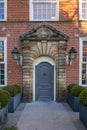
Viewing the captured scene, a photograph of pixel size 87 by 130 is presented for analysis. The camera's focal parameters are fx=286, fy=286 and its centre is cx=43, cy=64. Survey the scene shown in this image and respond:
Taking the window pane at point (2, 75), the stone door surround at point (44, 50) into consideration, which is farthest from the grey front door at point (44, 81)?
the window pane at point (2, 75)

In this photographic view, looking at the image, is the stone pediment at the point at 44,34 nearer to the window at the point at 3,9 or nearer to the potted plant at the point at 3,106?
the window at the point at 3,9

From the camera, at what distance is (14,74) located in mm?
15875

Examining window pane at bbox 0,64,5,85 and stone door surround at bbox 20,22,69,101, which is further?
window pane at bbox 0,64,5,85

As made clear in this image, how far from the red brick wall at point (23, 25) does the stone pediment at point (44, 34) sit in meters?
0.47

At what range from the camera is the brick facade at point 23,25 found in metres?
15.8

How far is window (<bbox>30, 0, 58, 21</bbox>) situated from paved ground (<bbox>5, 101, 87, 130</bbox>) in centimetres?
512

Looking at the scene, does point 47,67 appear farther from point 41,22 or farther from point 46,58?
point 41,22

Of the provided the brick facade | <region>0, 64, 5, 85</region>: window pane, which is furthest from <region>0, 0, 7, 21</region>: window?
<region>0, 64, 5, 85</region>: window pane

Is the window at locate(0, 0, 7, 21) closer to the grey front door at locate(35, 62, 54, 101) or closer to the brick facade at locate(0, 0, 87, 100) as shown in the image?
the brick facade at locate(0, 0, 87, 100)

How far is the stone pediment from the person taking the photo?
15.5 meters

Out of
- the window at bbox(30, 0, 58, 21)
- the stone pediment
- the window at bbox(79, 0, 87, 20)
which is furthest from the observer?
the window at bbox(30, 0, 58, 21)

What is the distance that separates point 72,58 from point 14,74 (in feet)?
10.9

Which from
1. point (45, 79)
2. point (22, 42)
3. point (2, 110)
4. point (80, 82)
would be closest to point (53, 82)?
point (45, 79)

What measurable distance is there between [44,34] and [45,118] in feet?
19.5
